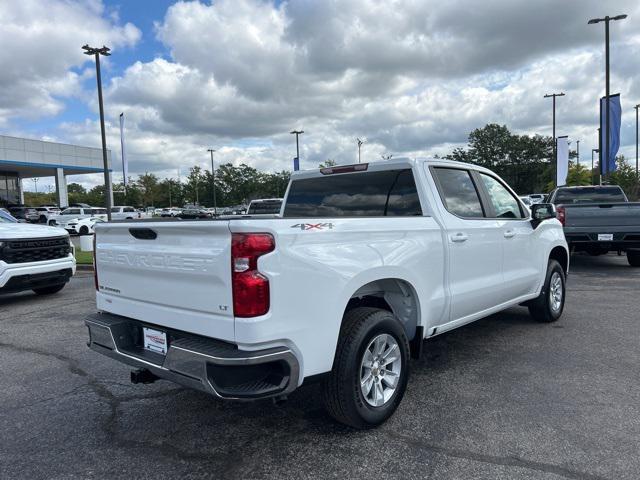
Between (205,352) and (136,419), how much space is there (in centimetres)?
134

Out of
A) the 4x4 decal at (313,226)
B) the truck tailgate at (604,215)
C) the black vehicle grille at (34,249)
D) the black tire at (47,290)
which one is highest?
the 4x4 decal at (313,226)

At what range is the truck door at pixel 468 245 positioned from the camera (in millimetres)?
4102

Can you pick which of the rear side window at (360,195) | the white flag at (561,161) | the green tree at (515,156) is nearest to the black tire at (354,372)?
the rear side window at (360,195)

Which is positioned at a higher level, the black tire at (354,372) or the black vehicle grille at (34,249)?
the black vehicle grille at (34,249)

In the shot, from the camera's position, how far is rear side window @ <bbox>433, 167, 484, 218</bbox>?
425cm

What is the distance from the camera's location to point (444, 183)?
14.1 ft

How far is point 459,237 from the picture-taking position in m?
4.11

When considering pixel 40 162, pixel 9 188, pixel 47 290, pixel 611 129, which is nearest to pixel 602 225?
pixel 47 290

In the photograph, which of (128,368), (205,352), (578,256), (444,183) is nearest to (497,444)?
(205,352)

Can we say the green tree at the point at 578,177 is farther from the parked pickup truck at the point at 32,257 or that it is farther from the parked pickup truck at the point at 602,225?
the parked pickup truck at the point at 32,257

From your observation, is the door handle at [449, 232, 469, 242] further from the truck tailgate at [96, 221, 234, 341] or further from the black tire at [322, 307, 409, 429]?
the truck tailgate at [96, 221, 234, 341]

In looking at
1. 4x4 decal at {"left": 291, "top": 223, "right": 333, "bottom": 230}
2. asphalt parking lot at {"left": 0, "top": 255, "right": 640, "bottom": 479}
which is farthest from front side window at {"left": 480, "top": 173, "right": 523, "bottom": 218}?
4x4 decal at {"left": 291, "top": 223, "right": 333, "bottom": 230}

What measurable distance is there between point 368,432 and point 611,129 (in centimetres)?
2237

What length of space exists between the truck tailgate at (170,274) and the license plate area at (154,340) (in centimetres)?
8
